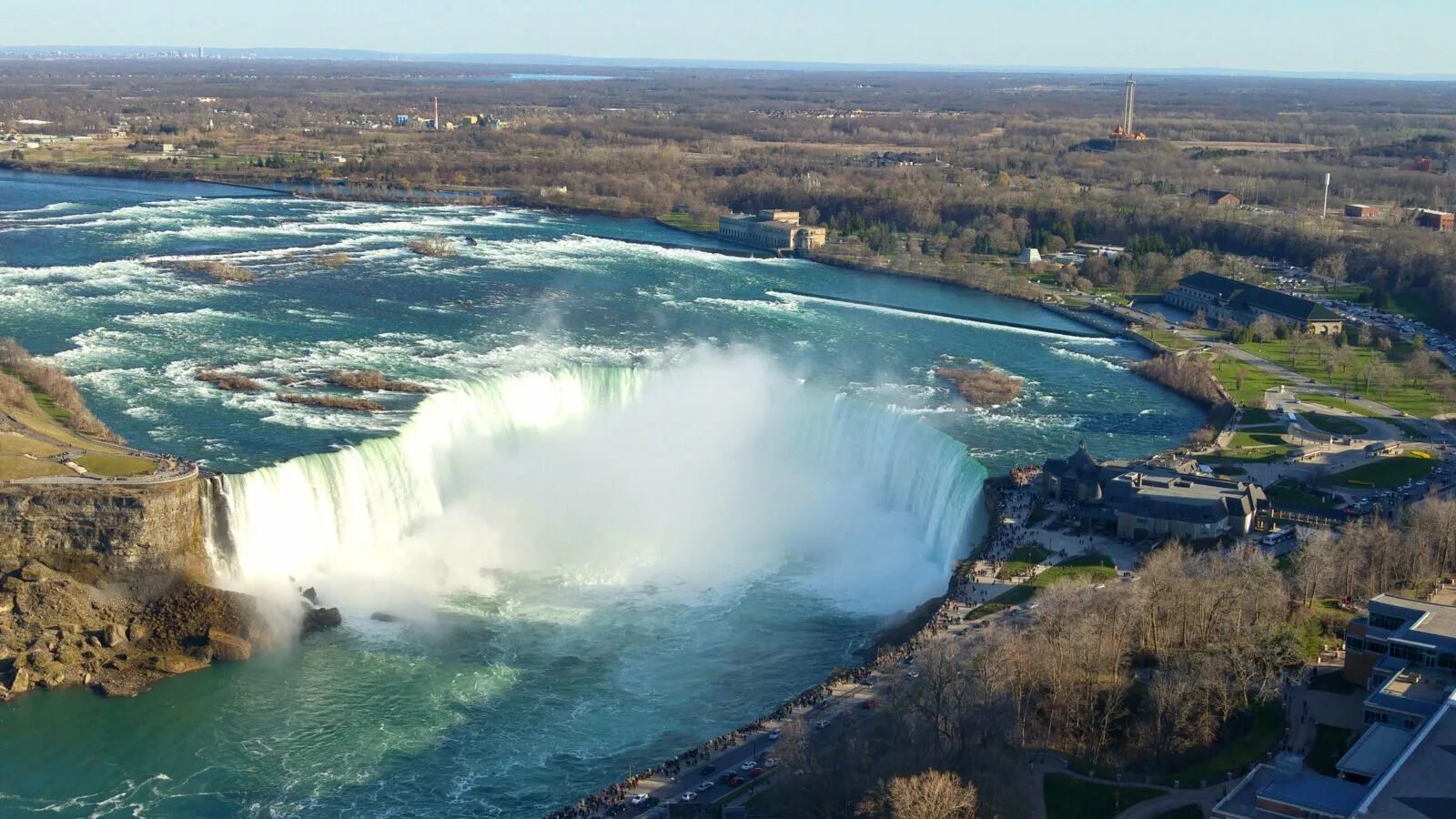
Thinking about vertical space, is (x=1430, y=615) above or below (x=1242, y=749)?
above

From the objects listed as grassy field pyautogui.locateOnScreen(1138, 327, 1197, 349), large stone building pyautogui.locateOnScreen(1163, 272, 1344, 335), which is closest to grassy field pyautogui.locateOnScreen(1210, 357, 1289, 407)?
grassy field pyautogui.locateOnScreen(1138, 327, 1197, 349)

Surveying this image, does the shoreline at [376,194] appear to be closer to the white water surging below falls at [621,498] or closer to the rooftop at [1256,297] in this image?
the rooftop at [1256,297]

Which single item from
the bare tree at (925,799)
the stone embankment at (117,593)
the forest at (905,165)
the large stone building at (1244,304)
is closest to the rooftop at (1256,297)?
the large stone building at (1244,304)

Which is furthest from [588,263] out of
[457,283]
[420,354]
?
[420,354]

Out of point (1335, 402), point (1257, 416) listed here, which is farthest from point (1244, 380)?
point (1257, 416)

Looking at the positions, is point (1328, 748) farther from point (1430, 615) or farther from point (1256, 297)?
point (1256, 297)

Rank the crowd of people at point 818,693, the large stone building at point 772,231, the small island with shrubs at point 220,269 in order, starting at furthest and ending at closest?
the large stone building at point 772,231 < the small island with shrubs at point 220,269 < the crowd of people at point 818,693
